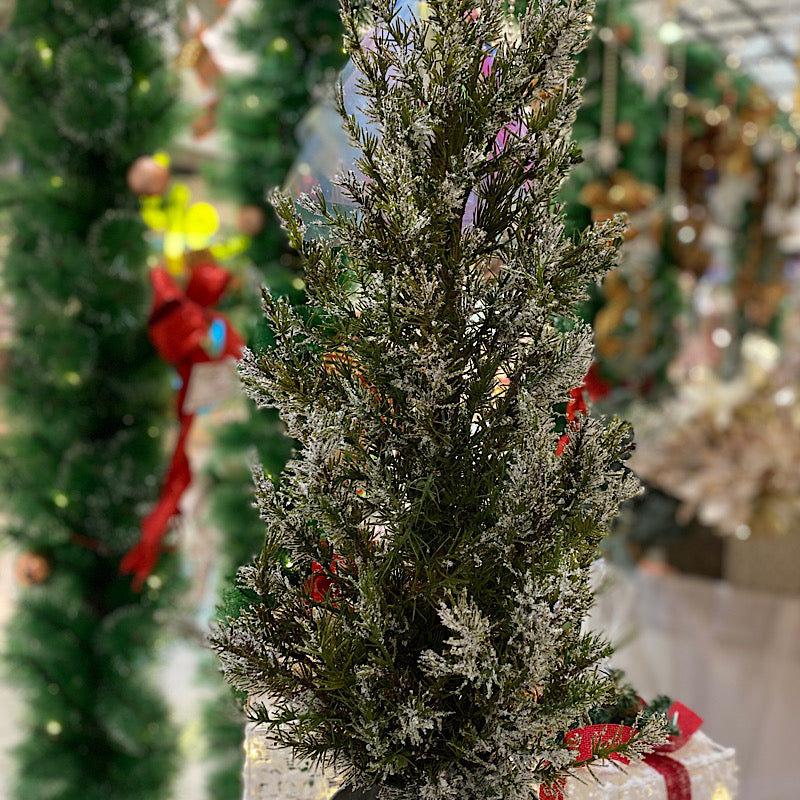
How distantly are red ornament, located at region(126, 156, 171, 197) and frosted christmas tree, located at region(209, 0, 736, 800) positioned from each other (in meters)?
1.13

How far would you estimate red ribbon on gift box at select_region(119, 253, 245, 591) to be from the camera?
60.0 inches

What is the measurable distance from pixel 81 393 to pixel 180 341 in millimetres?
264

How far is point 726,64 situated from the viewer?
3.78 meters

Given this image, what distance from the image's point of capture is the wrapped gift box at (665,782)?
0.68 metres

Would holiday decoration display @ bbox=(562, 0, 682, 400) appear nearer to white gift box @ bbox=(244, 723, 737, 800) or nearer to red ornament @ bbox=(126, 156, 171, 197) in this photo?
red ornament @ bbox=(126, 156, 171, 197)

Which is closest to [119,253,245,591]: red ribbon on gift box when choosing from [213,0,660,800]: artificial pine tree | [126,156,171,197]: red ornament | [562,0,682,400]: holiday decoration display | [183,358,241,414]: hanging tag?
[183,358,241,414]: hanging tag

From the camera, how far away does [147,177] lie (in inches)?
62.2

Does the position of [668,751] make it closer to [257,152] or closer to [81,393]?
[81,393]

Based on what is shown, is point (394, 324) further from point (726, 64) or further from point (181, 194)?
point (726, 64)

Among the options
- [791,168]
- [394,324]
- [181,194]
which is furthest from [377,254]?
[791,168]

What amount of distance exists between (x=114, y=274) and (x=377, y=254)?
4.01 ft

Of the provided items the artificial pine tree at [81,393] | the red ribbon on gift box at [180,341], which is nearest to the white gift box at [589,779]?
the red ribbon on gift box at [180,341]

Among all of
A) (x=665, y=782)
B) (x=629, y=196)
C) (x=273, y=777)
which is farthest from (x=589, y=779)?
Answer: (x=629, y=196)

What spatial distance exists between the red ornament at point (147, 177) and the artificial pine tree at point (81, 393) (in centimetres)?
6
